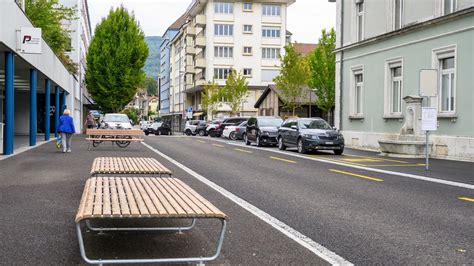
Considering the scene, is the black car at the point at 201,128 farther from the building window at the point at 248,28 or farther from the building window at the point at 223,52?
the building window at the point at 248,28

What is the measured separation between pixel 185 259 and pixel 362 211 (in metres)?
4.14

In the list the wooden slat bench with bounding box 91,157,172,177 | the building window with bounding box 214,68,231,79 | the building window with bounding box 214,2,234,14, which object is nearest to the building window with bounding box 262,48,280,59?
the building window with bounding box 214,68,231,79

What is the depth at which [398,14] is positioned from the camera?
2628cm

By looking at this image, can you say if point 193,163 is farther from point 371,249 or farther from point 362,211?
point 371,249

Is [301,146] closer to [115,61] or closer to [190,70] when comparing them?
[115,61]

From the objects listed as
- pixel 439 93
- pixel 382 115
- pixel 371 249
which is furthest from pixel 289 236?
pixel 382 115

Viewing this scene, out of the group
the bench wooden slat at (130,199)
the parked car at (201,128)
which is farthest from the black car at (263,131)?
the parked car at (201,128)

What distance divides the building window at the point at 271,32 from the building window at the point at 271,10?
79.4 inches

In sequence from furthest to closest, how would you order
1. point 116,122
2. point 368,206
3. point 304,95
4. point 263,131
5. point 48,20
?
point 304,95 → point 48,20 → point 116,122 → point 263,131 → point 368,206

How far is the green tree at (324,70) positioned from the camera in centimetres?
5169

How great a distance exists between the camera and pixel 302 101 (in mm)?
55500

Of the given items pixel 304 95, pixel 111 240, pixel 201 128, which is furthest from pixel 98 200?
pixel 201 128

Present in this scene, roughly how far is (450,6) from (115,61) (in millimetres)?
42991

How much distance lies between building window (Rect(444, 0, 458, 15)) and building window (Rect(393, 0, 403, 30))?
3.62 meters
